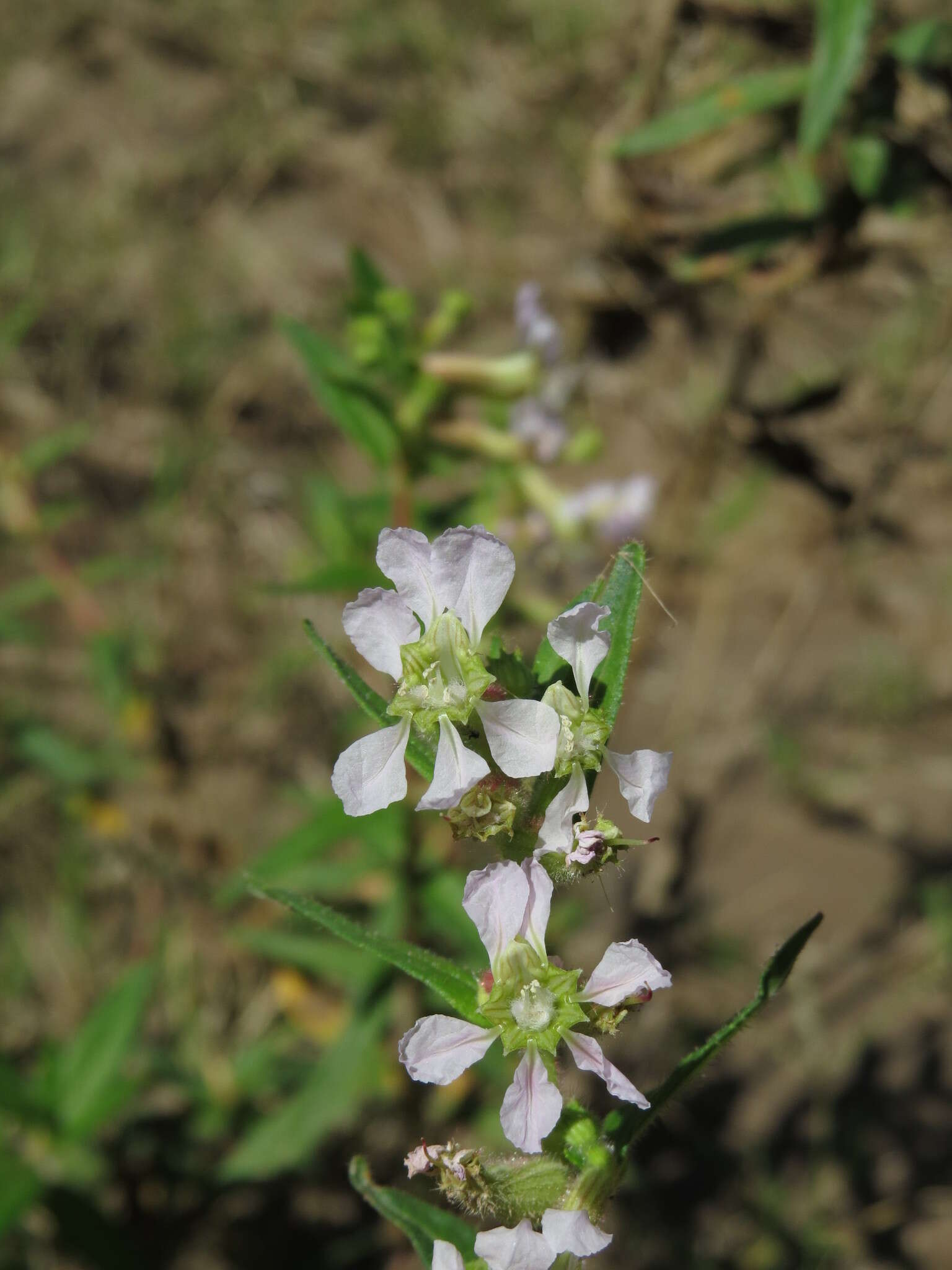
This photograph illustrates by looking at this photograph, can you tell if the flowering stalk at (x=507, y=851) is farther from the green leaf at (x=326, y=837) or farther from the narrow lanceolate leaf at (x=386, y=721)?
the green leaf at (x=326, y=837)

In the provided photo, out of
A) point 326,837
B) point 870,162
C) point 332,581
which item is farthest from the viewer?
point 870,162

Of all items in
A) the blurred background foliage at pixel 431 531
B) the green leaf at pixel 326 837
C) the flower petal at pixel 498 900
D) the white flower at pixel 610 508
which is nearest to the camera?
the flower petal at pixel 498 900

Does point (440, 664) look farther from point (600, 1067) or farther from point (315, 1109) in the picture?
point (315, 1109)

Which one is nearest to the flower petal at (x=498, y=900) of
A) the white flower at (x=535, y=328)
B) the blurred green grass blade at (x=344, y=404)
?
the blurred green grass blade at (x=344, y=404)

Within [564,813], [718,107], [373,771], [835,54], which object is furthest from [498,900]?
[718,107]

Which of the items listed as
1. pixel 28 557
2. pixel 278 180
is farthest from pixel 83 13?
pixel 28 557

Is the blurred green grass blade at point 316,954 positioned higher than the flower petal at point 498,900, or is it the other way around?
the flower petal at point 498,900
